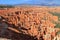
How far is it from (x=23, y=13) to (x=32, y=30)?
0.28 meters

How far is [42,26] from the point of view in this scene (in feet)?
6.97

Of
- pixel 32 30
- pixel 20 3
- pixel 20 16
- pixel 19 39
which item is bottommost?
pixel 19 39

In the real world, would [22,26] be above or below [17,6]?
below

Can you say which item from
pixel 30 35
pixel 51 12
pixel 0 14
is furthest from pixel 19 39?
pixel 51 12

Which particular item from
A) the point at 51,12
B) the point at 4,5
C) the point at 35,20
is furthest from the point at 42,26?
the point at 4,5

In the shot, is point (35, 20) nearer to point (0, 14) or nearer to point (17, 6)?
point (17, 6)

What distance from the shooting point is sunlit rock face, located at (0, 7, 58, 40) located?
210 cm

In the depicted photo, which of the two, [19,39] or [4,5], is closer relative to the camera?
[19,39]

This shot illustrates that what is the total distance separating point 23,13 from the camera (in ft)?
7.29

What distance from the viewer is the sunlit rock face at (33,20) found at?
210 cm

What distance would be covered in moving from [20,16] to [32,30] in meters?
0.26

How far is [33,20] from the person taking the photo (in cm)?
218

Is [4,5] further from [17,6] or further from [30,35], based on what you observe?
[30,35]

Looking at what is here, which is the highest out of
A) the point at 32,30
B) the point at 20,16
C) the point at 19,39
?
the point at 20,16
